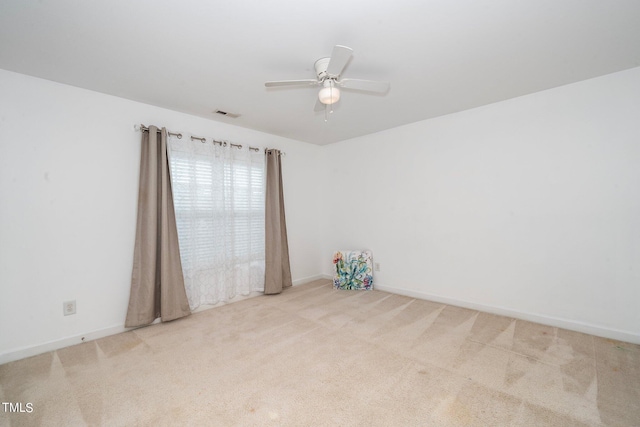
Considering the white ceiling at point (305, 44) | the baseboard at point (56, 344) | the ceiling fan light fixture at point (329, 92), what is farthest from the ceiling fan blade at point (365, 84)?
the baseboard at point (56, 344)

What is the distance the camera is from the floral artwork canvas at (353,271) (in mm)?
3816

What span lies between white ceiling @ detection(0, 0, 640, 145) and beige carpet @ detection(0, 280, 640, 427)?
233cm

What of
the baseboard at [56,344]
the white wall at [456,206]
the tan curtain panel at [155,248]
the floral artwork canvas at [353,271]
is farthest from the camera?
the floral artwork canvas at [353,271]

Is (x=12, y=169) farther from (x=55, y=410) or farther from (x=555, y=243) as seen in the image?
(x=555, y=243)

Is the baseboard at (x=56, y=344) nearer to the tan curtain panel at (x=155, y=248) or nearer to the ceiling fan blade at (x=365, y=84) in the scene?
the tan curtain panel at (x=155, y=248)

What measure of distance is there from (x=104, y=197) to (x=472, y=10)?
332 cm

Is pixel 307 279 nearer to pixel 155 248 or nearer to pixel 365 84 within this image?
pixel 155 248

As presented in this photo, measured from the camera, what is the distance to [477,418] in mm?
1431

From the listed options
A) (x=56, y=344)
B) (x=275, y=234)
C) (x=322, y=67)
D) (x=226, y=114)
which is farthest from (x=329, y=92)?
(x=56, y=344)

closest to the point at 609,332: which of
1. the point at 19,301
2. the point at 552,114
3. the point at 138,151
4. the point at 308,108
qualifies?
the point at 552,114

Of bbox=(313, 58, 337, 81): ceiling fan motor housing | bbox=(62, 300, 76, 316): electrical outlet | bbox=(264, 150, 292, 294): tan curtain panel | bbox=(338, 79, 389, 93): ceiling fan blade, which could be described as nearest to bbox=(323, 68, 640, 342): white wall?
bbox=(264, 150, 292, 294): tan curtain panel

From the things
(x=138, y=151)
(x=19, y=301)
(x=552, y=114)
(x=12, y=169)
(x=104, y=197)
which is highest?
(x=552, y=114)

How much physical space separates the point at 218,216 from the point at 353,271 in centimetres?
207

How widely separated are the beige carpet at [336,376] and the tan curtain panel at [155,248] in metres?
0.19
